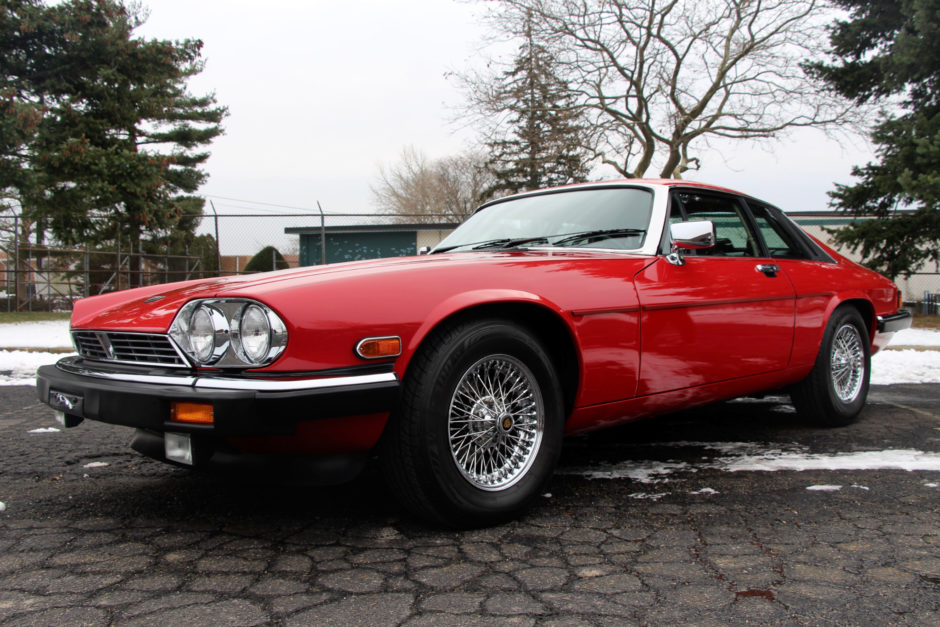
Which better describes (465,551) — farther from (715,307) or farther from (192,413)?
(715,307)

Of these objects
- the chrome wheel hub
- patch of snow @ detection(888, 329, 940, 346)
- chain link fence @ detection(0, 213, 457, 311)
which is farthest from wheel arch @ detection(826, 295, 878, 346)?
chain link fence @ detection(0, 213, 457, 311)

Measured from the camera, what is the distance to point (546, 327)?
276 centimetres

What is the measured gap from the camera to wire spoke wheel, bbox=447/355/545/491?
243 centimetres

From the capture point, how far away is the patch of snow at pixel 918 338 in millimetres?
9672

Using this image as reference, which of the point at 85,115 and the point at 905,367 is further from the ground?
the point at 85,115

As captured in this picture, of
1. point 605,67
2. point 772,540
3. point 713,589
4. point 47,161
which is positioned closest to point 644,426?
point 772,540

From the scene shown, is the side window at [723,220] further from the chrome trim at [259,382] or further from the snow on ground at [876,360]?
the snow on ground at [876,360]

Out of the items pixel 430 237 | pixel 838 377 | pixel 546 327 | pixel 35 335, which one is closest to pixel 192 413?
pixel 546 327

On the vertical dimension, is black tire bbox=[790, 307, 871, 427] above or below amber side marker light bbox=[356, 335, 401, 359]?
below

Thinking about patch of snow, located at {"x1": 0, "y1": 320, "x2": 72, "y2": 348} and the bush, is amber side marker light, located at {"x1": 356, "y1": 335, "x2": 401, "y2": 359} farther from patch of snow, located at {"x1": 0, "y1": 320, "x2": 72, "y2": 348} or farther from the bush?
the bush

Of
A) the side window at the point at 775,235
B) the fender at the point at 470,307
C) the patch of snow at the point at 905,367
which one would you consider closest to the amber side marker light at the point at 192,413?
the fender at the point at 470,307

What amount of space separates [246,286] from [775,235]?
3.09 metres

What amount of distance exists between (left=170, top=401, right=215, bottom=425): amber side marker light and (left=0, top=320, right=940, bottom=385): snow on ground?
16.0 ft

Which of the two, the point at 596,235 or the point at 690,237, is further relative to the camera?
the point at 596,235
